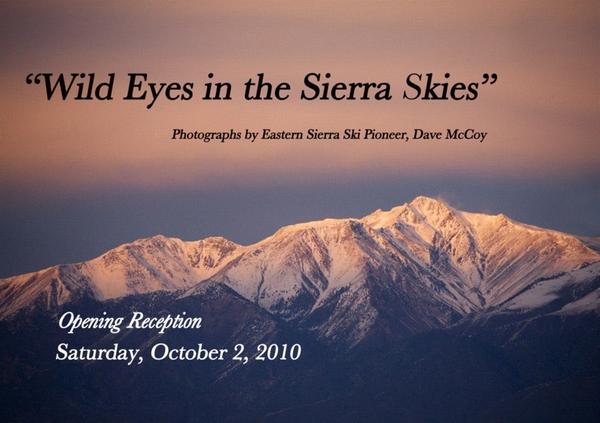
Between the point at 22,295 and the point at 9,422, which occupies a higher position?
the point at 22,295

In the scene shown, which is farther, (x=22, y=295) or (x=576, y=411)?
(x=22, y=295)

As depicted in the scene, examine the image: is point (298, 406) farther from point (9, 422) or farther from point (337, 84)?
point (337, 84)

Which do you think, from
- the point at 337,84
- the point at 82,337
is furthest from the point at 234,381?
the point at 337,84

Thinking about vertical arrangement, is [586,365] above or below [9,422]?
above

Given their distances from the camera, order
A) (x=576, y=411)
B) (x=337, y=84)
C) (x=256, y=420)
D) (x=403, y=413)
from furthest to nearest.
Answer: (x=256, y=420)
(x=403, y=413)
(x=576, y=411)
(x=337, y=84)

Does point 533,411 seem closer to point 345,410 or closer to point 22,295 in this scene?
point 345,410

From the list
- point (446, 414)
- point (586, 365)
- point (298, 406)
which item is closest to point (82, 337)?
point (298, 406)

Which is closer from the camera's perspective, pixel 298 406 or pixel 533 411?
pixel 533 411

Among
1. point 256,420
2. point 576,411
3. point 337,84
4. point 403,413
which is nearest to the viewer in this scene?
point 337,84

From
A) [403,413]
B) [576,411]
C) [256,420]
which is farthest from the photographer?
[256,420]
